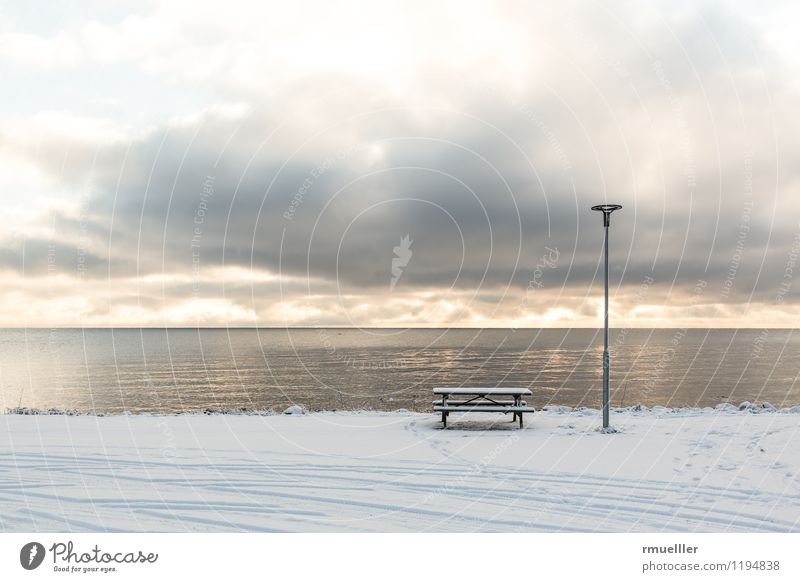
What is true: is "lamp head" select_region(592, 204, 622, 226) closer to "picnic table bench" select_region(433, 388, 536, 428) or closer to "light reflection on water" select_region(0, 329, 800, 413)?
"picnic table bench" select_region(433, 388, 536, 428)

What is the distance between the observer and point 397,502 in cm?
770

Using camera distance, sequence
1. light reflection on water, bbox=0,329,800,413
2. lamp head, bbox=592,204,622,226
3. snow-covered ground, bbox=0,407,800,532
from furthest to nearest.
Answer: light reflection on water, bbox=0,329,800,413 < lamp head, bbox=592,204,622,226 < snow-covered ground, bbox=0,407,800,532

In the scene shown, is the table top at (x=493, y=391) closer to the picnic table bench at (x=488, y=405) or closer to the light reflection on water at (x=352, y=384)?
the picnic table bench at (x=488, y=405)

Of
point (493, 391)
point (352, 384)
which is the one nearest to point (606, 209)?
point (493, 391)

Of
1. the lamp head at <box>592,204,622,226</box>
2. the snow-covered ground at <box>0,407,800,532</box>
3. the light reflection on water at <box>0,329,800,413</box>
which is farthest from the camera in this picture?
the light reflection on water at <box>0,329,800,413</box>

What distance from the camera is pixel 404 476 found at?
9102mm

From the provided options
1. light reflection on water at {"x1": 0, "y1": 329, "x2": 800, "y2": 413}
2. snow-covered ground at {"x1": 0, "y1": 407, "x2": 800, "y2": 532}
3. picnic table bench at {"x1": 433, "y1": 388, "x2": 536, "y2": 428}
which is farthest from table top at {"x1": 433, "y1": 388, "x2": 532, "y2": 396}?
light reflection on water at {"x1": 0, "y1": 329, "x2": 800, "y2": 413}

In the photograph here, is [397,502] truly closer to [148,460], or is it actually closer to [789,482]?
[148,460]

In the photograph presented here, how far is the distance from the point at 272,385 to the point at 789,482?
56.9 meters

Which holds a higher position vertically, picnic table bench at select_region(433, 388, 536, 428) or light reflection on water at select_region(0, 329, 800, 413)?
picnic table bench at select_region(433, 388, 536, 428)

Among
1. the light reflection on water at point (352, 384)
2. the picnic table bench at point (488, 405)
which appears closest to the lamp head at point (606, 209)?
the picnic table bench at point (488, 405)

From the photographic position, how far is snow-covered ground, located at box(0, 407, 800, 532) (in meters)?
7.12

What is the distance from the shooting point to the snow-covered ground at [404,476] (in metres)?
7.12

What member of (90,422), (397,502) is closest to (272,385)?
(90,422)
